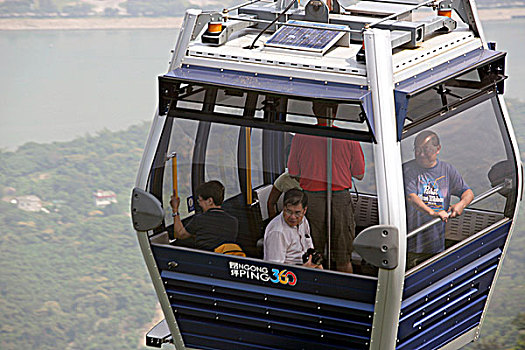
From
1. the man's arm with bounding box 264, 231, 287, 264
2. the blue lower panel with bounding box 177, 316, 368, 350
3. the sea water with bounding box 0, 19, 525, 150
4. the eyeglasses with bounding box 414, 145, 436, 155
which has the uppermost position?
the eyeglasses with bounding box 414, 145, 436, 155

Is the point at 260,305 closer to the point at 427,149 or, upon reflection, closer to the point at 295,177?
the point at 295,177

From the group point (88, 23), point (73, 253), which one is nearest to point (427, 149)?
point (73, 253)

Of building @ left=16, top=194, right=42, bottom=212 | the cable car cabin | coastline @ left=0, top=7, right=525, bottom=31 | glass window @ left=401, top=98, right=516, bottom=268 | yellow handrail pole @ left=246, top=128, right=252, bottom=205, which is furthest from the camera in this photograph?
building @ left=16, top=194, right=42, bottom=212

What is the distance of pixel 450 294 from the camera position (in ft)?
18.1

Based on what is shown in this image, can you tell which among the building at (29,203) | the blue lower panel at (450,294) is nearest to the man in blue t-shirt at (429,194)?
the blue lower panel at (450,294)

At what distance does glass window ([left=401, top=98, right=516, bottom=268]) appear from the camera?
5242 millimetres

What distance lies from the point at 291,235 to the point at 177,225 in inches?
28.1

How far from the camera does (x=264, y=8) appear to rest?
5.73 meters

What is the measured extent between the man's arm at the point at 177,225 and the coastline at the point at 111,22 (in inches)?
1253

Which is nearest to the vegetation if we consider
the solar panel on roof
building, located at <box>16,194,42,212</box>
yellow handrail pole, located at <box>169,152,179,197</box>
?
building, located at <box>16,194,42,212</box>

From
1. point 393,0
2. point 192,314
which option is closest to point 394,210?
point 192,314

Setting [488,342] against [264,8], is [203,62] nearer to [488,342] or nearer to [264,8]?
[264,8]

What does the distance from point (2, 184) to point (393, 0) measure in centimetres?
3580

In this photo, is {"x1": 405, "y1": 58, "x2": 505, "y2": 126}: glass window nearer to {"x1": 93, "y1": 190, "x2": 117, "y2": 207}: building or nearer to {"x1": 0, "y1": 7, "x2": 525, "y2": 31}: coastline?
{"x1": 0, "y1": 7, "x2": 525, "y2": 31}: coastline
